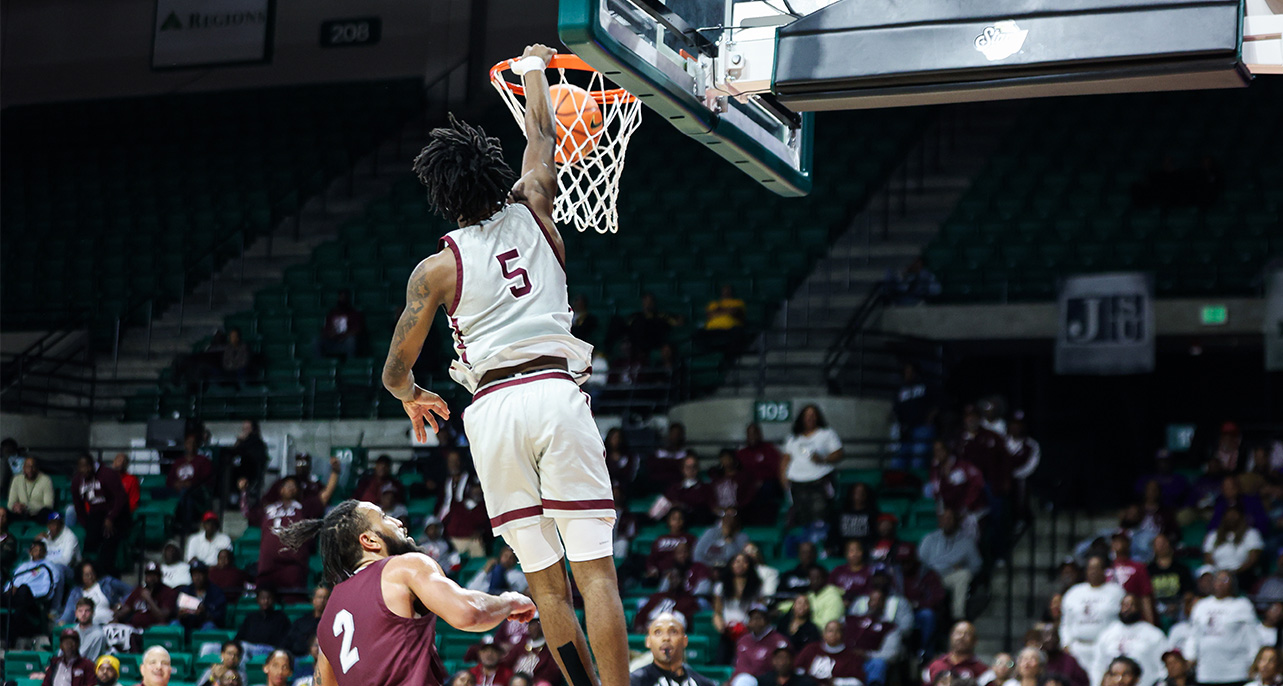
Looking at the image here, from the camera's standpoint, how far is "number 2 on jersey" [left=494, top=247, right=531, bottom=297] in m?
4.50

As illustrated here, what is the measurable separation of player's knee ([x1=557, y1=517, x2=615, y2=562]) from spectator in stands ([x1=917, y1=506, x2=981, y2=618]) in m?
7.53

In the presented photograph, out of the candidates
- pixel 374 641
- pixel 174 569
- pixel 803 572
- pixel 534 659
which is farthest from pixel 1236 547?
pixel 174 569

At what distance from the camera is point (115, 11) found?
75.0 feet

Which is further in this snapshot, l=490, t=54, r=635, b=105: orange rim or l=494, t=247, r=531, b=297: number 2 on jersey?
l=490, t=54, r=635, b=105: orange rim

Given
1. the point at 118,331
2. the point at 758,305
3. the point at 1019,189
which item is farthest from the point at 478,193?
the point at 118,331

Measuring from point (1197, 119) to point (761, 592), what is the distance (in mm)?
8776

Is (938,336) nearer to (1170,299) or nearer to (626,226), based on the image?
(1170,299)

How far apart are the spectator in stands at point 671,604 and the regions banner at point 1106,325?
15.1ft

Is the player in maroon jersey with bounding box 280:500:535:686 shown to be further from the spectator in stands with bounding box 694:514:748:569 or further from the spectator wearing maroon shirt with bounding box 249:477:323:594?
the spectator wearing maroon shirt with bounding box 249:477:323:594

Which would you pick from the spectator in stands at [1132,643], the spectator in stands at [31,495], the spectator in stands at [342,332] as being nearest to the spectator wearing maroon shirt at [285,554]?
the spectator in stands at [31,495]

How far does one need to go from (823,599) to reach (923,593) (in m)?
0.75

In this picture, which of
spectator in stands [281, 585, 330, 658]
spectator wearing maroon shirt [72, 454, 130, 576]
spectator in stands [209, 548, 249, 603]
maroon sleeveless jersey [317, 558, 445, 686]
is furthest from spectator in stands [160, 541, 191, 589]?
maroon sleeveless jersey [317, 558, 445, 686]

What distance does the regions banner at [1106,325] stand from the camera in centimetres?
1411

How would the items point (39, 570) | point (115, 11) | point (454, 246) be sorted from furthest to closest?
point (115, 11) → point (39, 570) → point (454, 246)
